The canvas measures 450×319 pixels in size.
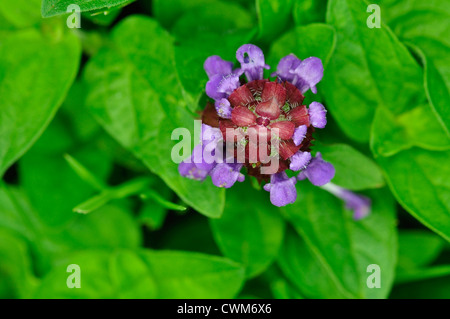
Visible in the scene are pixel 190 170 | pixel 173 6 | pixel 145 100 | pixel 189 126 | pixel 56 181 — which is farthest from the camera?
pixel 56 181

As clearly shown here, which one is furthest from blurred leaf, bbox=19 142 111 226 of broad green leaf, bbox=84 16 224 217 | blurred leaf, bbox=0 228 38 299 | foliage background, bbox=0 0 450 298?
broad green leaf, bbox=84 16 224 217

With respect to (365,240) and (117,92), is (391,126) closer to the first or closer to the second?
(365,240)

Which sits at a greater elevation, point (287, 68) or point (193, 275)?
point (287, 68)

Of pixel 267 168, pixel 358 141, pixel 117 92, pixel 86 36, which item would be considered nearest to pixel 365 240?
pixel 358 141

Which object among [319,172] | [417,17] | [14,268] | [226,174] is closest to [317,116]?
[319,172]

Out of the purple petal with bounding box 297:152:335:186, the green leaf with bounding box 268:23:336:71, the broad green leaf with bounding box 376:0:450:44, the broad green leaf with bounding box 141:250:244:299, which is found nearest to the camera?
the purple petal with bounding box 297:152:335:186

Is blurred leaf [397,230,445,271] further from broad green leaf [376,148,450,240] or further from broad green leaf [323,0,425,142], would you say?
broad green leaf [323,0,425,142]

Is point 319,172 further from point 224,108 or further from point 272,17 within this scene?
point 272,17
